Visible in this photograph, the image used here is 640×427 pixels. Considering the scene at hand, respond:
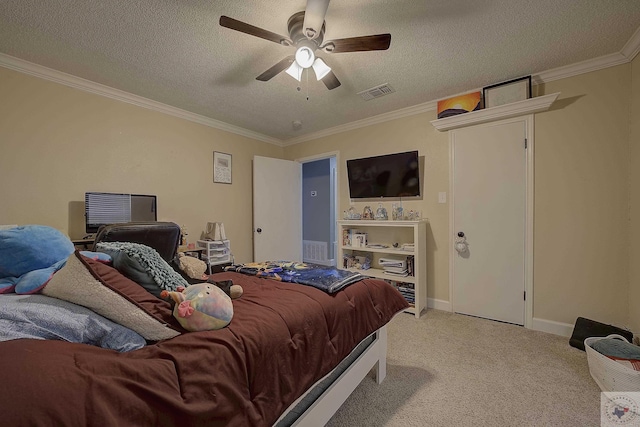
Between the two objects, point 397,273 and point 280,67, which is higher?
point 280,67

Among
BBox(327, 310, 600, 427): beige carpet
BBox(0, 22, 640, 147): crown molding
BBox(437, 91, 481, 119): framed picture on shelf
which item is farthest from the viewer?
BBox(437, 91, 481, 119): framed picture on shelf

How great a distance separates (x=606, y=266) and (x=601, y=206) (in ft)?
1.68

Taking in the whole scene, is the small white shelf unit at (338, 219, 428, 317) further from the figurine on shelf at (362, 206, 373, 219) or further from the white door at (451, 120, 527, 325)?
the white door at (451, 120, 527, 325)

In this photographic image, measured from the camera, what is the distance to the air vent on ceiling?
2645 mm

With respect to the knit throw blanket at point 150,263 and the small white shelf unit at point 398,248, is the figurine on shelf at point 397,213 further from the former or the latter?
the knit throw blanket at point 150,263

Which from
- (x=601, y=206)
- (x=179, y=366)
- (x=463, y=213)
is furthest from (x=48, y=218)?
(x=601, y=206)

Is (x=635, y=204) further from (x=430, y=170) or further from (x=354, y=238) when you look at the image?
(x=354, y=238)

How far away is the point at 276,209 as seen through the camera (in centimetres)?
410

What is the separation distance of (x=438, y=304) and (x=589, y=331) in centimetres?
123

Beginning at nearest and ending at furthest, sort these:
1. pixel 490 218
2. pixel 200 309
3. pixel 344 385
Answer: pixel 200 309 → pixel 344 385 → pixel 490 218

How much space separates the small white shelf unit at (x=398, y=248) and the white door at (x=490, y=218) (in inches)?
14.0

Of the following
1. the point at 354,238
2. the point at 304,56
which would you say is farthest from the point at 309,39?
the point at 354,238

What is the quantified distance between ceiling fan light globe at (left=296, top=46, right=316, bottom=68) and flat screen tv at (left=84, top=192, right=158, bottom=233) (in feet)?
7.29

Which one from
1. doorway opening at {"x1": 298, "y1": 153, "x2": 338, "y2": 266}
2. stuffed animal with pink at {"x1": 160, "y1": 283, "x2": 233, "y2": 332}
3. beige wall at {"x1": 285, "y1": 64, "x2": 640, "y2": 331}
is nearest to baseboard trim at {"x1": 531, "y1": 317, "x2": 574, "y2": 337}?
beige wall at {"x1": 285, "y1": 64, "x2": 640, "y2": 331}
